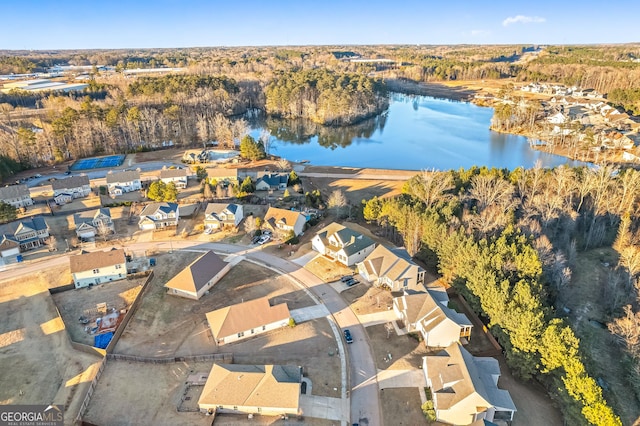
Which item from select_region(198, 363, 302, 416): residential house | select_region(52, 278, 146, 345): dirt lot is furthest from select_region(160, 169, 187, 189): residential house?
select_region(198, 363, 302, 416): residential house

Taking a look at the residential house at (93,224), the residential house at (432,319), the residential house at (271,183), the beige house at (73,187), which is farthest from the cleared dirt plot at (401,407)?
the beige house at (73,187)

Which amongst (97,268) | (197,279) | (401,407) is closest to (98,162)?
(97,268)

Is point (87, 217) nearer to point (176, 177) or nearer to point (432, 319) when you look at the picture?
point (176, 177)

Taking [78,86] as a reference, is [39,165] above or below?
below

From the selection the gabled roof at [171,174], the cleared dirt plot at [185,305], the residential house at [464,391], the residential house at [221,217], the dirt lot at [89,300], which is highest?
the gabled roof at [171,174]

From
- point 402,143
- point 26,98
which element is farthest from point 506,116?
point 26,98

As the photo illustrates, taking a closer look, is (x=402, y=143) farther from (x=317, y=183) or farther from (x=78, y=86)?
(x=78, y=86)

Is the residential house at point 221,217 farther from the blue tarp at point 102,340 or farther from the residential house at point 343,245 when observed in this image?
the blue tarp at point 102,340
